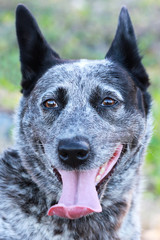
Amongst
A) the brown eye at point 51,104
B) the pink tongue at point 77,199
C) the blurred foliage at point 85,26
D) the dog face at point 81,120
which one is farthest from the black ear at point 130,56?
the blurred foliage at point 85,26

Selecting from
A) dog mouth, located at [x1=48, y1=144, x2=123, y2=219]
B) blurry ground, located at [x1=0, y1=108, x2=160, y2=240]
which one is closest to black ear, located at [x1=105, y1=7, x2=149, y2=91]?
dog mouth, located at [x1=48, y1=144, x2=123, y2=219]

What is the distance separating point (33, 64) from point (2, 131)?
11.4 feet

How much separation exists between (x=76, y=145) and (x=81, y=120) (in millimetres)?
367

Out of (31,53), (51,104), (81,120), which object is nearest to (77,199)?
(81,120)

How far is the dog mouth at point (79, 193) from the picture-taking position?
2834 millimetres

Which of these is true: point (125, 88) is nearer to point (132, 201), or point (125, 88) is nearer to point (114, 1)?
point (132, 201)

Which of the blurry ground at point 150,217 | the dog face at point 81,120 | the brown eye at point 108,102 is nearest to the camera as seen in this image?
the dog face at point 81,120

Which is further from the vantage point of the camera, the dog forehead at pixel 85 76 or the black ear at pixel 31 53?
the black ear at pixel 31 53

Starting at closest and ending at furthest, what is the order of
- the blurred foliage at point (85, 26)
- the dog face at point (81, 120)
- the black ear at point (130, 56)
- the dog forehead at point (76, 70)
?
the dog face at point (81, 120), the dog forehead at point (76, 70), the black ear at point (130, 56), the blurred foliage at point (85, 26)

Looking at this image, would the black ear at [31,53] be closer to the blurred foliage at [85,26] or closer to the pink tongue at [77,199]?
the pink tongue at [77,199]

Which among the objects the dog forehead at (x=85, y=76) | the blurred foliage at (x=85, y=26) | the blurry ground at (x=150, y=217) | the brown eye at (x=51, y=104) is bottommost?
the blurry ground at (x=150, y=217)

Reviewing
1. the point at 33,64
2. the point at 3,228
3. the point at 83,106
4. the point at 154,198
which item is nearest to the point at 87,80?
the point at 83,106

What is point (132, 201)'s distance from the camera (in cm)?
354

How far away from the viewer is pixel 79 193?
287 cm
